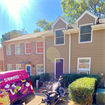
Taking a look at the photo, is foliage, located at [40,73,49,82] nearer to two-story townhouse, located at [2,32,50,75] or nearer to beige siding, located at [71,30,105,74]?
two-story townhouse, located at [2,32,50,75]

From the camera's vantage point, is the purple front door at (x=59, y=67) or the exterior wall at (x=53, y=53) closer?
the exterior wall at (x=53, y=53)

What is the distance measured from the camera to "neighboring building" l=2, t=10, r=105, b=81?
26.0ft

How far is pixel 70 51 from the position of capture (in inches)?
353

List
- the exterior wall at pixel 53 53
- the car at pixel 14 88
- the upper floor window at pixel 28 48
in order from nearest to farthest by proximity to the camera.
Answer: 1. the car at pixel 14 88
2. the exterior wall at pixel 53 53
3. the upper floor window at pixel 28 48

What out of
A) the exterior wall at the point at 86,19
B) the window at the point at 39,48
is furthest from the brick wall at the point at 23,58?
the exterior wall at the point at 86,19

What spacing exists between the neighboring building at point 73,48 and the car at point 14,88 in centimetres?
549

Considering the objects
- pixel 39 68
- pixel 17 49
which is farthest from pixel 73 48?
pixel 17 49

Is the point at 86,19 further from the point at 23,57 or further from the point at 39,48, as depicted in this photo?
the point at 23,57

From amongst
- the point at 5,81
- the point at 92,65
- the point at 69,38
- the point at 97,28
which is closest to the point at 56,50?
the point at 69,38

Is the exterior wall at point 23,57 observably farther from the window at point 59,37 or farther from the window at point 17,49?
the window at point 59,37

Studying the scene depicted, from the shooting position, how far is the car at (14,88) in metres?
3.35

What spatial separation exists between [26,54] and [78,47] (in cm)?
724

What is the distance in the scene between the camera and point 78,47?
8664 mm

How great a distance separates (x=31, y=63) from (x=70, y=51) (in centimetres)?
567
